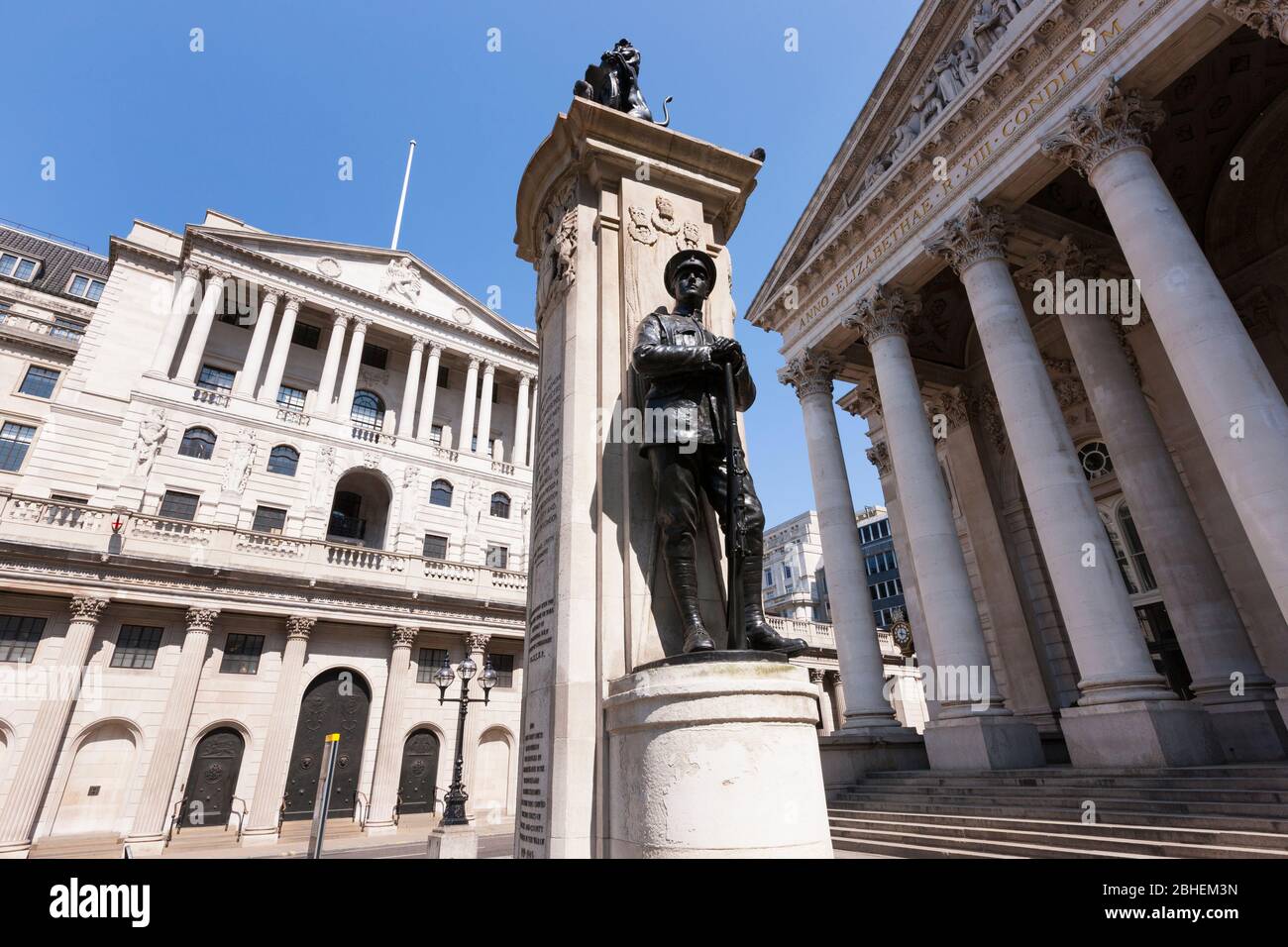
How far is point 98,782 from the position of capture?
21047 millimetres

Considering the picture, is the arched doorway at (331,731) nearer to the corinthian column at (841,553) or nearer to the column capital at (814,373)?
the corinthian column at (841,553)

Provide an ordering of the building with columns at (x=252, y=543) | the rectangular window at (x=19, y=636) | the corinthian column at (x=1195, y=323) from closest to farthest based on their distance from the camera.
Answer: the corinthian column at (x=1195, y=323)
the rectangular window at (x=19, y=636)
the building with columns at (x=252, y=543)

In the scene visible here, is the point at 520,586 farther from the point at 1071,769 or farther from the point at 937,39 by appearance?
the point at 937,39

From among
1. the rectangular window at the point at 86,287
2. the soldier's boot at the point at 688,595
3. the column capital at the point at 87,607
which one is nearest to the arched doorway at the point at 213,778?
the column capital at the point at 87,607

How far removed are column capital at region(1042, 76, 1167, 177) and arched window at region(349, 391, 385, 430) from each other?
3323 cm

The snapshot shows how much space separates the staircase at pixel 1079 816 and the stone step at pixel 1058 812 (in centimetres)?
1

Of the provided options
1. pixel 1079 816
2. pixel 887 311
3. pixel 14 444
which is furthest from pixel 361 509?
pixel 1079 816

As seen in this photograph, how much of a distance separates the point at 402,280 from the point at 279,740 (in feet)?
89.4

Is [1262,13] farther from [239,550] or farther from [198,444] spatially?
[198,444]

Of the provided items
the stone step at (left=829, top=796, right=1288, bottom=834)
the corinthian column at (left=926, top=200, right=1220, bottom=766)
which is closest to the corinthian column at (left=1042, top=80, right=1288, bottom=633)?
the corinthian column at (left=926, top=200, right=1220, bottom=766)

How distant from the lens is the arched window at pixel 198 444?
27.9 m

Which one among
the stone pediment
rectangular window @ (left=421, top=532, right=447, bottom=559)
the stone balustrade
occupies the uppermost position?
the stone pediment

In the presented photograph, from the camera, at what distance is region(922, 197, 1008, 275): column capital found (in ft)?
48.6

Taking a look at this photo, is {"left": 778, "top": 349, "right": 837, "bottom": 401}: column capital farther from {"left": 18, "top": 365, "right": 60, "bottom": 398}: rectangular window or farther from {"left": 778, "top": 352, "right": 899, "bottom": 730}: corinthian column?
{"left": 18, "top": 365, "right": 60, "bottom": 398}: rectangular window
